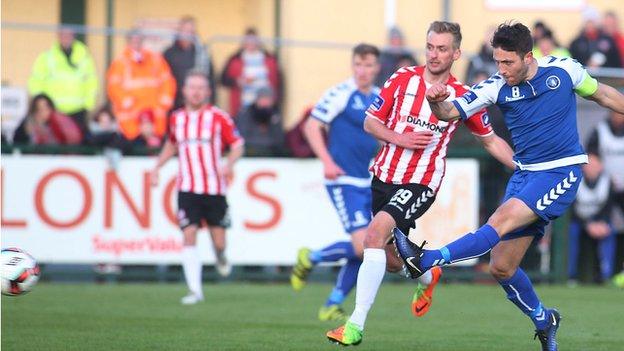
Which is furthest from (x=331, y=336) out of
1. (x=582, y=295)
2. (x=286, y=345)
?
(x=582, y=295)

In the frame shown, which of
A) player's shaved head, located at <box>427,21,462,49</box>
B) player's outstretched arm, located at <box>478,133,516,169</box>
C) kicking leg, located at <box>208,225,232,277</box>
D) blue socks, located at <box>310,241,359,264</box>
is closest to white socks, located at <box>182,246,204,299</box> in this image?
kicking leg, located at <box>208,225,232,277</box>

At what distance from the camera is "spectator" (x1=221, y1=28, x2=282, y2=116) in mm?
18594

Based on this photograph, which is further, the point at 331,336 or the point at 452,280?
the point at 452,280

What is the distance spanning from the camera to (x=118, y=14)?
20516 mm

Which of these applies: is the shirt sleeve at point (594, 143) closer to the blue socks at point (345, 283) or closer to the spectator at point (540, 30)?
the spectator at point (540, 30)

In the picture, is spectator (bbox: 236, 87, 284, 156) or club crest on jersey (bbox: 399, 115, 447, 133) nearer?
club crest on jersey (bbox: 399, 115, 447, 133)

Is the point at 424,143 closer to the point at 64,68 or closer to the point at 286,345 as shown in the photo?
the point at 286,345

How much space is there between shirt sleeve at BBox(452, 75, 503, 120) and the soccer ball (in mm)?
2960

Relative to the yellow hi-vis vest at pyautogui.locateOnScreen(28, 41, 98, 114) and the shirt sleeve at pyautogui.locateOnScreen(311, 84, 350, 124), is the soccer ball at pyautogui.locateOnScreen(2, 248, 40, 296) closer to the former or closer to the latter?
the shirt sleeve at pyautogui.locateOnScreen(311, 84, 350, 124)

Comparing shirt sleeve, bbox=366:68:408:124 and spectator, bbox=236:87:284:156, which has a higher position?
shirt sleeve, bbox=366:68:408:124

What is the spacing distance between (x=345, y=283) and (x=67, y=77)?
6.45m

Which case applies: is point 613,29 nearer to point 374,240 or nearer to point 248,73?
point 248,73

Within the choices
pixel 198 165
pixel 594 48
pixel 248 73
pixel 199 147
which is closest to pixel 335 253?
pixel 198 165

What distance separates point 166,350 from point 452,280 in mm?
8607
